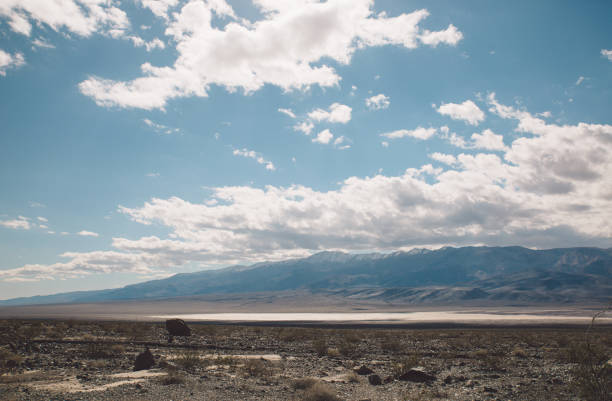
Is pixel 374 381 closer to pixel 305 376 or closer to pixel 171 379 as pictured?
pixel 305 376

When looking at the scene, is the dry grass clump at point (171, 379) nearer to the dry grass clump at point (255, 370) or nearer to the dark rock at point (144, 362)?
the dark rock at point (144, 362)

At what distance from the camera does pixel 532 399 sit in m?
12.6

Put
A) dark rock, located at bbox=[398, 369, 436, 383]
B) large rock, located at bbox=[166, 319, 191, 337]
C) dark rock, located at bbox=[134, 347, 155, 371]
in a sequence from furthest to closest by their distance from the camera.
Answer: large rock, located at bbox=[166, 319, 191, 337], dark rock, located at bbox=[134, 347, 155, 371], dark rock, located at bbox=[398, 369, 436, 383]

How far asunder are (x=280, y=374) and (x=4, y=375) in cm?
972

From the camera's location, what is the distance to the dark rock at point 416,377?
51.0 feet

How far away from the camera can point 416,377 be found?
15.7 meters

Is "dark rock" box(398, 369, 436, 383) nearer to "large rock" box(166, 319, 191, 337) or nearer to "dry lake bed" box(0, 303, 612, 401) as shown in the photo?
"dry lake bed" box(0, 303, 612, 401)

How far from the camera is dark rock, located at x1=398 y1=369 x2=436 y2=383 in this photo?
15539 mm

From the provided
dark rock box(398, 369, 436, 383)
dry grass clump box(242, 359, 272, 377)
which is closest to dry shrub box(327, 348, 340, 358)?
dry grass clump box(242, 359, 272, 377)

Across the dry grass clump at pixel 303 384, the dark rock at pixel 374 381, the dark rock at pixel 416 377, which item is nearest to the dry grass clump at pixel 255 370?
the dry grass clump at pixel 303 384

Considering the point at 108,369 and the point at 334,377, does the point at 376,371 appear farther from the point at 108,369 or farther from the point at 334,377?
the point at 108,369

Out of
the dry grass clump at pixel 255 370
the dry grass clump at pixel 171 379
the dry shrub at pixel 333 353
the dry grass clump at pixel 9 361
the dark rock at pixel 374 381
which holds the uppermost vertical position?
the dry grass clump at pixel 9 361

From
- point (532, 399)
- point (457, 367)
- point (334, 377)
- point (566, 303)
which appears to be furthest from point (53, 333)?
point (566, 303)

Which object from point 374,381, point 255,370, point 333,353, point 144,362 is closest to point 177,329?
point 333,353
